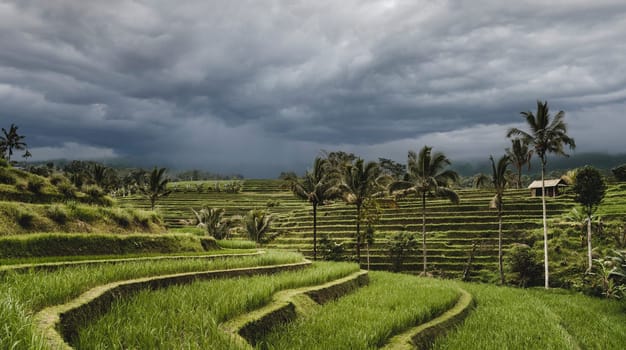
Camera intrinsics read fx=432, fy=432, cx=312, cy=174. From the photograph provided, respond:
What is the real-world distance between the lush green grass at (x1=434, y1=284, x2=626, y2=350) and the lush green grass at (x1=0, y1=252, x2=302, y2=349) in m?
5.79

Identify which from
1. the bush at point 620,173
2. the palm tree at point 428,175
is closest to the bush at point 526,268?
the palm tree at point 428,175

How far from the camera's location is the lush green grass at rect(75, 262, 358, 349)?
4.78 meters

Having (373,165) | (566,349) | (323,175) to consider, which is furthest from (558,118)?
(566,349)

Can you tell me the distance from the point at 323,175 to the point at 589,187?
2098cm

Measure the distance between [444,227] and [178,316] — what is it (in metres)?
50.7

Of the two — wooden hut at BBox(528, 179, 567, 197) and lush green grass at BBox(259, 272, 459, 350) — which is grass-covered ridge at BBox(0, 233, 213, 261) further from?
wooden hut at BBox(528, 179, 567, 197)

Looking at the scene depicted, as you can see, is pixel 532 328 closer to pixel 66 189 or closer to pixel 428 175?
pixel 66 189

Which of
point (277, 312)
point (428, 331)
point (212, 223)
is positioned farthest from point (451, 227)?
point (277, 312)

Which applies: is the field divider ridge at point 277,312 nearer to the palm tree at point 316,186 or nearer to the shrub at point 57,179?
the shrub at point 57,179

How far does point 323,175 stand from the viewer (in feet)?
132

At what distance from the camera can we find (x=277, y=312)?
7.30 m

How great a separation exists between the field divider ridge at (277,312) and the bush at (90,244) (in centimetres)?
627

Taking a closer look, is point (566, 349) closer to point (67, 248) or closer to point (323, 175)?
point (67, 248)

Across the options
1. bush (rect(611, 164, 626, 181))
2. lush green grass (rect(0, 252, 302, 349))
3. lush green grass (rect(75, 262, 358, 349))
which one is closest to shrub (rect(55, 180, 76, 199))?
lush green grass (rect(0, 252, 302, 349))
